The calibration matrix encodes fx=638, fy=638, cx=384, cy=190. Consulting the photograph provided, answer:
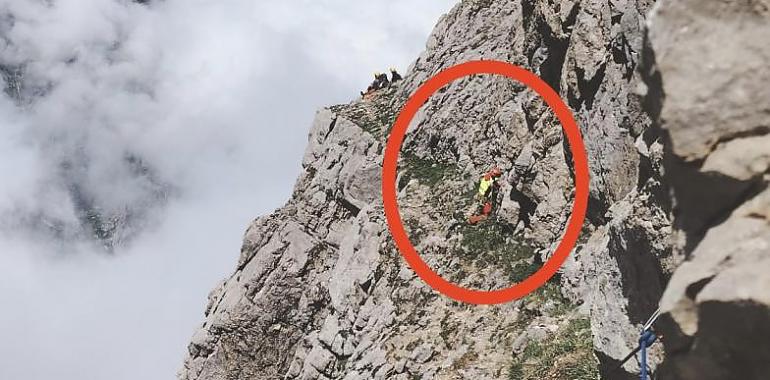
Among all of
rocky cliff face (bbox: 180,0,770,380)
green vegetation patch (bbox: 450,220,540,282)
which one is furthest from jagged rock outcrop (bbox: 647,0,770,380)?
green vegetation patch (bbox: 450,220,540,282)

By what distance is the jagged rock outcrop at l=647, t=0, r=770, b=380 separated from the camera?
237 inches

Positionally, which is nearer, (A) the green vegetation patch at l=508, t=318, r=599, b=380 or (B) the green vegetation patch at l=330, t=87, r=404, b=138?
(A) the green vegetation patch at l=508, t=318, r=599, b=380

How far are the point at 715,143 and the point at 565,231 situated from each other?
17636 mm

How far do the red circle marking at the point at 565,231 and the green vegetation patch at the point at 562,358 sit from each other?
3.41 metres

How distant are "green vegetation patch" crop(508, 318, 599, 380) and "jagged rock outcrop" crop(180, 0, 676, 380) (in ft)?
0.17

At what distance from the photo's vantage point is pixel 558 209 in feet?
81.5

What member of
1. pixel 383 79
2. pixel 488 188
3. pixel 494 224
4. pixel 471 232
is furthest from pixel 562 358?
pixel 383 79

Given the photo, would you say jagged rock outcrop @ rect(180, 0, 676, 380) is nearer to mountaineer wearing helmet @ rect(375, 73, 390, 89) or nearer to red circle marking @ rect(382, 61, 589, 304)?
red circle marking @ rect(382, 61, 589, 304)

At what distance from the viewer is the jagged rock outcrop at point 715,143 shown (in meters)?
6.02

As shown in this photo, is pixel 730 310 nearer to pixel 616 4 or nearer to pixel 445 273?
pixel 616 4

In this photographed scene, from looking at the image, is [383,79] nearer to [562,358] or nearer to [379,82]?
[379,82]

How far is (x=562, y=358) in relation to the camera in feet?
61.7

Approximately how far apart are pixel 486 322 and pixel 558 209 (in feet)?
17.4

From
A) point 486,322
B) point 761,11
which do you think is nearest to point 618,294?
point 761,11
